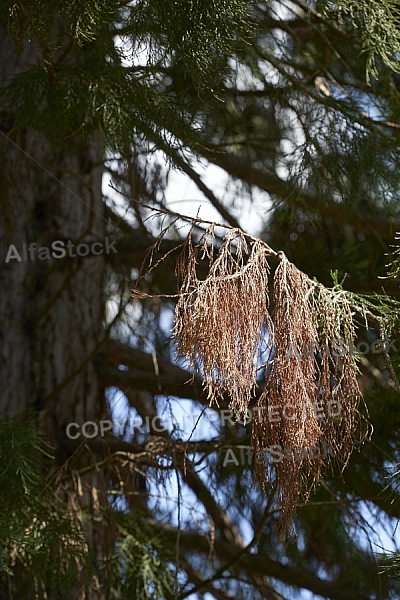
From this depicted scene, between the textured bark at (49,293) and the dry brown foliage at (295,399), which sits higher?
the textured bark at (49,293)

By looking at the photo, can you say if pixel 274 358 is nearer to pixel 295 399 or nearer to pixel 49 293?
pixel 295 399

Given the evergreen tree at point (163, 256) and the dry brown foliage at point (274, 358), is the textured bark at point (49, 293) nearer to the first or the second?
the evergreen tree at point (163, 256)

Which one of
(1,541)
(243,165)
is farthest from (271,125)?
(1,541)

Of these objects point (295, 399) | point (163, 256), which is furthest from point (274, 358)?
point (163, 256)

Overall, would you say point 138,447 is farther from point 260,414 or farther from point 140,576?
point 260,414

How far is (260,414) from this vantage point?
1797mm

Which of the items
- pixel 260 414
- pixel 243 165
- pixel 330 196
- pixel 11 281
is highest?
pixel 243 165

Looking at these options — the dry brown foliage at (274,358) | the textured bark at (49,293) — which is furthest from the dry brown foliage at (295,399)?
the textured bark at (49,293)

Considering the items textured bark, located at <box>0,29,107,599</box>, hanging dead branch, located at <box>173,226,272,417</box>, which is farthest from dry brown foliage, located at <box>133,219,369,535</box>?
textured bark, located at <box>0,29,107,599</box>

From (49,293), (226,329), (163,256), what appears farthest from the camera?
(49,293)

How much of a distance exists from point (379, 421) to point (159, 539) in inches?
43.9

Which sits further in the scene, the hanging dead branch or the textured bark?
the textured bark

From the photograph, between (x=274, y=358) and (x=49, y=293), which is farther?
(x=49, y=293)

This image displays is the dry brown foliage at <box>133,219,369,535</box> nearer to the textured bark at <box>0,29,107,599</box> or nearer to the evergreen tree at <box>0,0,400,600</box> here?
the evergreen tree at <box>0,0,400,600</box>
